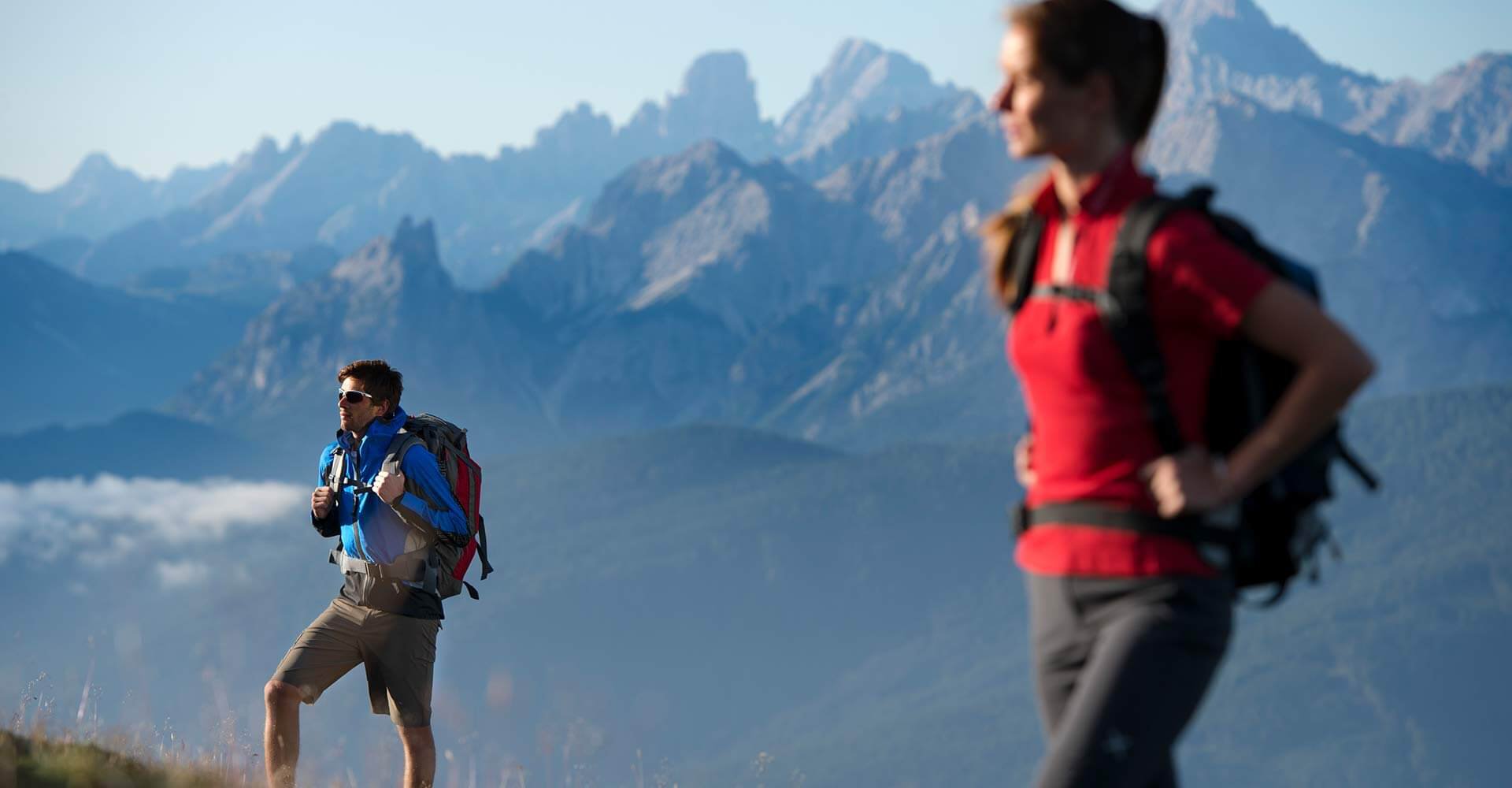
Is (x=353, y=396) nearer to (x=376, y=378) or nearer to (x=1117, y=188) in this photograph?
(x=376, y=378)

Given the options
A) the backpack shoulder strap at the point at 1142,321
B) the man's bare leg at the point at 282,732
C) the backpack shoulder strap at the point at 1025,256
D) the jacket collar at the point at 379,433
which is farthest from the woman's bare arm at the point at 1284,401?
the jacket collar at the point at 379,433

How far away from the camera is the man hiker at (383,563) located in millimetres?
6848

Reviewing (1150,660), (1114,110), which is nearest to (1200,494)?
(1150,660)

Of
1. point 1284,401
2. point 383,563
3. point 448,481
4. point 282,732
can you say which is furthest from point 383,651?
point 1284,401

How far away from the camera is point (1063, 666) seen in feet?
10.7

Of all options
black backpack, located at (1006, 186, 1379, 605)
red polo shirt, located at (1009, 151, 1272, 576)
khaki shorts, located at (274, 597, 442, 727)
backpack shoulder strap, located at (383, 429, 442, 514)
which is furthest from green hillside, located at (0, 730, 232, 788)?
black backpack, located at (1006, 186, 1379, 605)

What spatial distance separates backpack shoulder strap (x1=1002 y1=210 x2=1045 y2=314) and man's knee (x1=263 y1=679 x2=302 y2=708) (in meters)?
4.36

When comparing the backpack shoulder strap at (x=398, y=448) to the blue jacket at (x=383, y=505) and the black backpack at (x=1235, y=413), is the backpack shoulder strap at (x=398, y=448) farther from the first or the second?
the black backpack at (x=1235, y=413)

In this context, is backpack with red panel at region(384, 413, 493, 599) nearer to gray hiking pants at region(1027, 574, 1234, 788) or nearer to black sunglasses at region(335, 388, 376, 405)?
black sunglasses at region(335, 388, 376, 405)

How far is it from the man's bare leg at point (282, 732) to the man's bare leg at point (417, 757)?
50 centimetres

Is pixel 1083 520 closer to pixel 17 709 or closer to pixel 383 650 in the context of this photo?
pixel 383 650

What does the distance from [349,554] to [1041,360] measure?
4.75 m

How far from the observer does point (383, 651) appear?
6945mm

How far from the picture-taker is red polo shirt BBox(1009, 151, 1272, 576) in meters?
2.97
